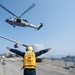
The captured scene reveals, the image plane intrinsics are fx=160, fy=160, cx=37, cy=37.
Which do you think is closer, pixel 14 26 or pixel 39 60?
pixel 14 26

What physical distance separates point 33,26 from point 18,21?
6893 mm

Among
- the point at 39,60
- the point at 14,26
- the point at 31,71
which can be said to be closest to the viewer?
the point at 31,71

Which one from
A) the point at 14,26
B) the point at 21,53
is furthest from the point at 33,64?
the point at 14,26

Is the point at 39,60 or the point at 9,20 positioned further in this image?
the point at 39,60

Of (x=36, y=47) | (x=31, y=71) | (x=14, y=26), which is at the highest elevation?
(x=14, y=26)

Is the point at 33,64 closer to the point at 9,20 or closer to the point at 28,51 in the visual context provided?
the point at 28,51

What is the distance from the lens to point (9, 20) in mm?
42594

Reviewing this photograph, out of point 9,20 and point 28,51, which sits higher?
point 9,20

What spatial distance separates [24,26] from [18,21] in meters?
2.22

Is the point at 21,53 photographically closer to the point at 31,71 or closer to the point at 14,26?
the point at 31,71

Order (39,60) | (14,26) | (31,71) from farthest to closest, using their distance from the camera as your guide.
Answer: (39,60) → (14,26) → (31,71)

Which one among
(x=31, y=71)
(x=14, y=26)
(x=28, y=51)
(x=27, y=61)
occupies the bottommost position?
(x=31, y=71)

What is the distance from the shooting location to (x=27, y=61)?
23.0 ft

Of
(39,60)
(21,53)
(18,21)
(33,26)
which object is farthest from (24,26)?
(21,53)
